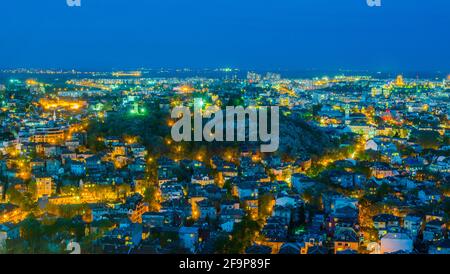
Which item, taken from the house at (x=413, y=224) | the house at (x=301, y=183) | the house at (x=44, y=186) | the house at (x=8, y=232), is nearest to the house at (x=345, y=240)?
the house at (x=413, y=224)

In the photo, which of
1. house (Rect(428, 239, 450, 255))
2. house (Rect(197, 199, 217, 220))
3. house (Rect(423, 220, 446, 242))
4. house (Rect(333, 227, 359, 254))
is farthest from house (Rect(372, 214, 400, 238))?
house (Rect(197, 199, 217, 220))

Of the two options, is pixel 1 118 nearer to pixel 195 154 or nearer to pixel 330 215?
pixel 195 154

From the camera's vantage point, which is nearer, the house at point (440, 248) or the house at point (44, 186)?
the house at point (440, 248)

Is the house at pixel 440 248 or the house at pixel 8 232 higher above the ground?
the house at pixel 8 232

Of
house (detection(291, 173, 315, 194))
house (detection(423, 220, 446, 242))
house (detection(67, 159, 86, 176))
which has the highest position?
house (detection(67, 159, 86, 176))

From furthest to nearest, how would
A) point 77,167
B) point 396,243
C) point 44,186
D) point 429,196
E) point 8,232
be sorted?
point 77,167 → point 44,186 → point 429,196 → point 8,232 → point 396,243

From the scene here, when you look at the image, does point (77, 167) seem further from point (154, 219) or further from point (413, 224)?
point (413, 224)

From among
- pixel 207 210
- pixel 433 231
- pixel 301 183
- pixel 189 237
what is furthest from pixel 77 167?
pixel 433 231

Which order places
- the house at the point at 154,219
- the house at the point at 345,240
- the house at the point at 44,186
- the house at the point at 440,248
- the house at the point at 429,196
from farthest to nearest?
the house at the point at 44,186 → the house at the point at 429,196 → the house at the point at 154,219 → the house at the point at 345,240 → the house at the point at 440,248

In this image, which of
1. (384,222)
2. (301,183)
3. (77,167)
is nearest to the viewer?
(384,222)

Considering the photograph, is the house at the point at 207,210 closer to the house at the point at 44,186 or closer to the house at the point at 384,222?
the house at the point at 384,222

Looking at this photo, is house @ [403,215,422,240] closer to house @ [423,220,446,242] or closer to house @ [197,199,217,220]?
house @ [423,220,446,242]

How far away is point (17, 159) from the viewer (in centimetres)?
1102
